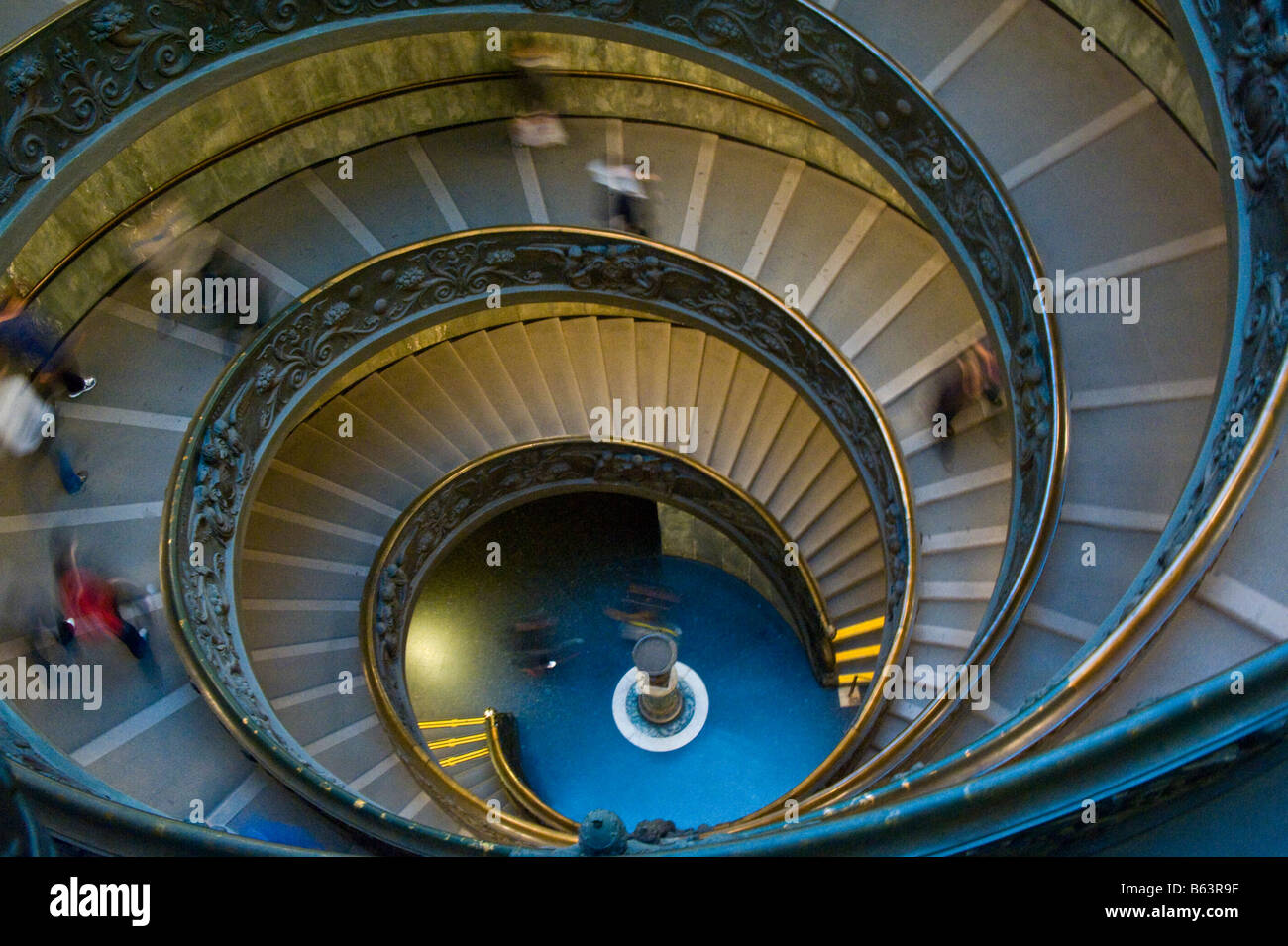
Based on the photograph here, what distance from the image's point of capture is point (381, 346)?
940cm

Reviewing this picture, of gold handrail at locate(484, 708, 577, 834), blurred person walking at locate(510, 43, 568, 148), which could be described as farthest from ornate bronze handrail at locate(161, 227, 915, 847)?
gold handrail at locate(484, 708, 577, 834)

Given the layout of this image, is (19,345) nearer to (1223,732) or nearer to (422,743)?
(422,743)

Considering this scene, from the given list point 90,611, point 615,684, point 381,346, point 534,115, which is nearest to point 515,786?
point 615,684

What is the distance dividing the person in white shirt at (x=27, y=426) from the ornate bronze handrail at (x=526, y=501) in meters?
2.98

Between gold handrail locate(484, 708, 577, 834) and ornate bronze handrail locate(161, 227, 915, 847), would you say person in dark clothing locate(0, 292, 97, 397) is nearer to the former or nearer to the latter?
ornate bronze handrail locate(161, 227, 915, 847)

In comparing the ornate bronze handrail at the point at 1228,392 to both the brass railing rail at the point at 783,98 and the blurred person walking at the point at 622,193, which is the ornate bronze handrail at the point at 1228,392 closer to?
the brass railing rail at the point at 783,98

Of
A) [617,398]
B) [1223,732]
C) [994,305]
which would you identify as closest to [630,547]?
[617,398]

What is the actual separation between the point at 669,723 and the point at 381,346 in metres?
5.31

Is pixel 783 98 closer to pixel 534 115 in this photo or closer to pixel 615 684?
pixel 534 115

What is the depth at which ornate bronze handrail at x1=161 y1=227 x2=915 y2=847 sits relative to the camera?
6.44 metres

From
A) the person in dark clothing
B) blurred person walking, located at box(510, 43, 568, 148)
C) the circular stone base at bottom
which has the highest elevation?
blurred person walking, located at box(510, 43, 568, 148)

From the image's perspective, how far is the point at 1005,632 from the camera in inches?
209

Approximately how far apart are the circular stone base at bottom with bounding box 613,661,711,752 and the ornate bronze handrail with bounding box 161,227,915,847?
297 cm

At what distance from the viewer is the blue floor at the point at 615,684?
10961 mm
